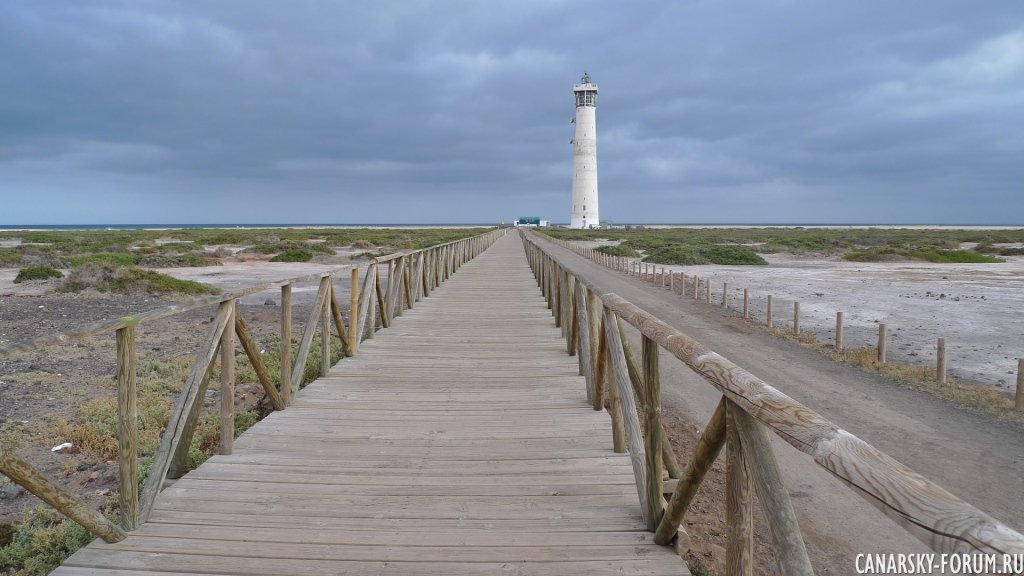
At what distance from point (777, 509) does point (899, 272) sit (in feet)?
118

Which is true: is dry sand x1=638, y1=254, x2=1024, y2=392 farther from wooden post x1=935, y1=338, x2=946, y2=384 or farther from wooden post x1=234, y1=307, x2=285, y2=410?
wooden post x1=234, y1=307, x2=285, y2=410

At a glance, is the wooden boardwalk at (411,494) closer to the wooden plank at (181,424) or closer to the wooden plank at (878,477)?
the wooden plank at (181,424)

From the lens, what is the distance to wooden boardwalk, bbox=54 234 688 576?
2938mm

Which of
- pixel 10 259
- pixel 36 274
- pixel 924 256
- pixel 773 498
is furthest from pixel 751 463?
pixel 924 256

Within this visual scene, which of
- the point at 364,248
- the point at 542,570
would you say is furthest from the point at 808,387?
the point at 364,248

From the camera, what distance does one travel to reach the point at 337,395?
19.1 ft

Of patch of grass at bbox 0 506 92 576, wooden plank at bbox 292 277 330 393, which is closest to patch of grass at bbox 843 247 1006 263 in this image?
wooden plank at bbox 292 277 330 393

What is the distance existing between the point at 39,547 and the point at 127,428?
1785 millimetres

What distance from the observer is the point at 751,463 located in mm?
2076

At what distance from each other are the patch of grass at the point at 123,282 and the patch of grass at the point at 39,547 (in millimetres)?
15172

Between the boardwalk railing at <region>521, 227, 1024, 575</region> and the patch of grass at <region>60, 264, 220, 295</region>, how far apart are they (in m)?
17.4

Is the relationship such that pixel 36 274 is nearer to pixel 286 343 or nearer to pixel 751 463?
pixel 286 343

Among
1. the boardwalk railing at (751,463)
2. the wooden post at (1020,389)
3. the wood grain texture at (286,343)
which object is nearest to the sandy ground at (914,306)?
the wooden post at (1020,389)

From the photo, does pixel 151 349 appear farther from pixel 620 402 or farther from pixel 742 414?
pixel 742 414
